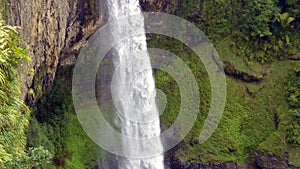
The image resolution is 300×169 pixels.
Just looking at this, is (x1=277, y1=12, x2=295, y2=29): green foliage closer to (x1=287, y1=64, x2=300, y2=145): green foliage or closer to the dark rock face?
(x1=287, y1=64, x2=300, y2=145): green foliage

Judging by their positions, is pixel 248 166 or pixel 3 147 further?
pixel 248 166

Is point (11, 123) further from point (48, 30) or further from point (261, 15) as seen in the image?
point (261, 15)

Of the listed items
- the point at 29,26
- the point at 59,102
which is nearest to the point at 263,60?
the point at 59,102

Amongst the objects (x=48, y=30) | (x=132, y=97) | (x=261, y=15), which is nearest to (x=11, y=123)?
(x=48, y=30)

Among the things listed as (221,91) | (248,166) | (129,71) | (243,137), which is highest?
(129,71)

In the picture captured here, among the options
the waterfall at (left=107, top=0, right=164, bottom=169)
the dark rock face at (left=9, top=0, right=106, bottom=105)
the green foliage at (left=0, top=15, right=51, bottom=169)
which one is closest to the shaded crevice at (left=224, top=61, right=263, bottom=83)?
the waterfall at (left=107, top=0, right=164, bottom=169)

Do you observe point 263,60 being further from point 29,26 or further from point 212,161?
point 29,26

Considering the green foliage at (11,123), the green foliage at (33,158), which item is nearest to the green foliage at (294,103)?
the green foliage at (11,123)

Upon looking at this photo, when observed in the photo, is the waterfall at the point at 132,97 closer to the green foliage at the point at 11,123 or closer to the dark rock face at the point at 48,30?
the dark rock face at the point at 48,30
